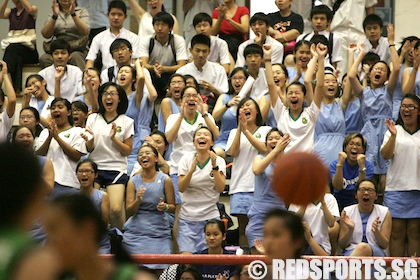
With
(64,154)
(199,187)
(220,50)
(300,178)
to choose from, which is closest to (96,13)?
(220,50)

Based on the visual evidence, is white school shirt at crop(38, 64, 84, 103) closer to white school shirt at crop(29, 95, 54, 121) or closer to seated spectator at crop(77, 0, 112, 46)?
white school shirt at crop(29, 95, 54, 121)

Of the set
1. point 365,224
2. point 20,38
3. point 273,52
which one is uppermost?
point 20,38

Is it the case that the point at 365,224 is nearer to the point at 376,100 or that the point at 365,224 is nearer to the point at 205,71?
the point at 376,100

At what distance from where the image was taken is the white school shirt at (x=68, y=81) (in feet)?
38.0

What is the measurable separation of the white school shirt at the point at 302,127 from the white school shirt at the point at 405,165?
76 cm

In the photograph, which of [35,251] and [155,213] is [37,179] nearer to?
[35,251]

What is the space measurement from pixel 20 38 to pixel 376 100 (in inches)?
188

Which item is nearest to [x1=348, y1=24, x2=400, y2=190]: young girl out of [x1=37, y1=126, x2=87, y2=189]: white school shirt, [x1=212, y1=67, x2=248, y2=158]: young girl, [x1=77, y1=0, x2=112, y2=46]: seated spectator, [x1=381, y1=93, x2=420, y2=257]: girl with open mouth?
[x1=381, y1=93, x2=420, y2=257]: girl with open mouth

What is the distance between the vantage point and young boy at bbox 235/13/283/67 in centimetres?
1162

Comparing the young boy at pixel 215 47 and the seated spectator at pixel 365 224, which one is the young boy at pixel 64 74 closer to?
the young boy at pixel 215 47

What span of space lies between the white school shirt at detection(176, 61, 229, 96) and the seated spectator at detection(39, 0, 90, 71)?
1.69m

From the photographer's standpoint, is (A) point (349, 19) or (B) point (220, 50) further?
(A) point (349, 19)

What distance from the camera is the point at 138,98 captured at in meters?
10.7

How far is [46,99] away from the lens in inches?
439
